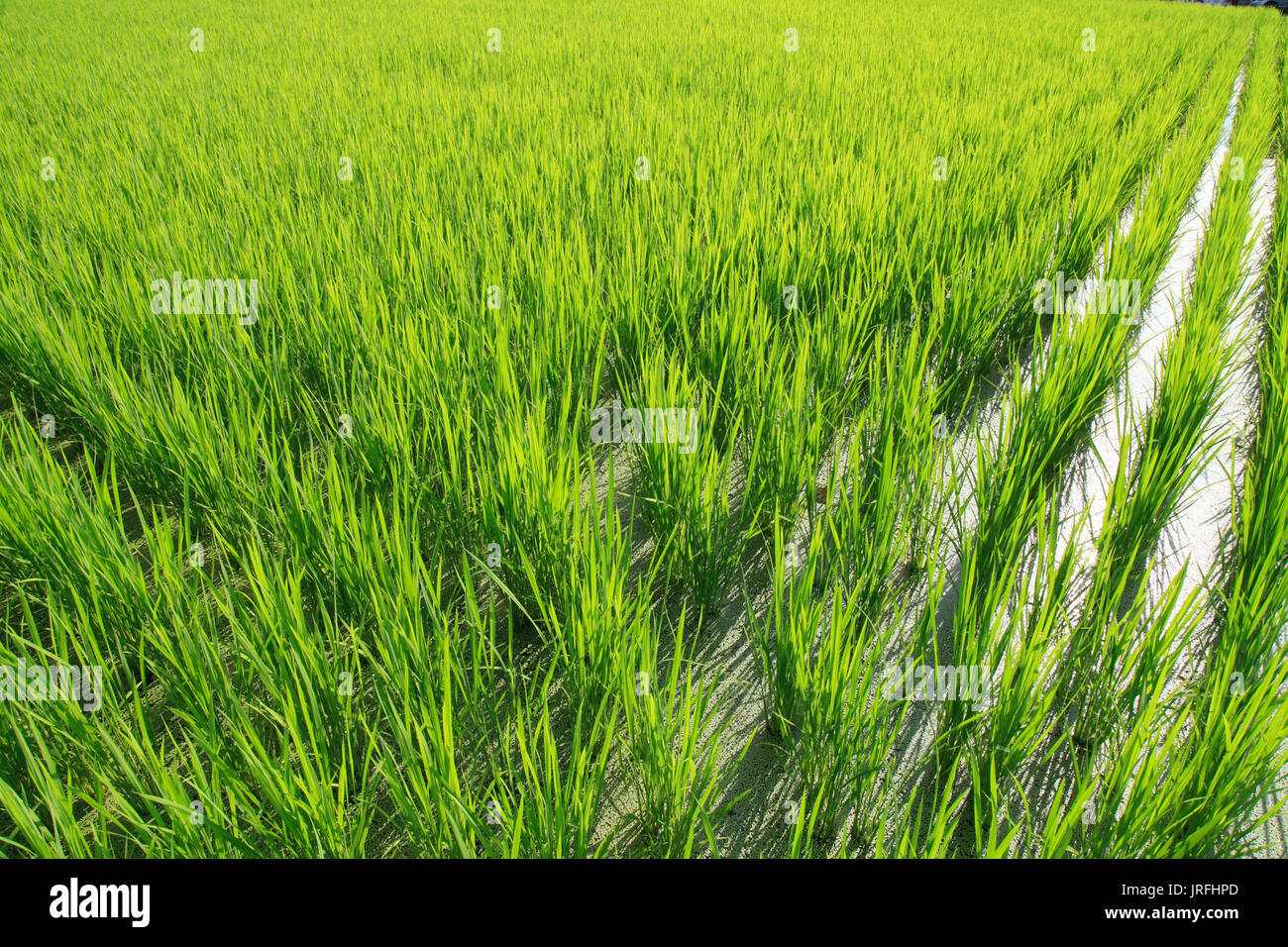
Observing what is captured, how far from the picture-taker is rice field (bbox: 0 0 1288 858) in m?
0.91

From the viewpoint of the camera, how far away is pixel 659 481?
1.31m

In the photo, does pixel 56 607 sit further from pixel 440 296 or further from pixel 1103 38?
pixel 1103 38

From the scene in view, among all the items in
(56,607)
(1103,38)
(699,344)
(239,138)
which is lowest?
(56,607)

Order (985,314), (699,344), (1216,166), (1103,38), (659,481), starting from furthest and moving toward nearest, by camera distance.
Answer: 1. (1103,38)
2. (1216,166)
3. (985,314)
4. (699,344)
5. (659,481)

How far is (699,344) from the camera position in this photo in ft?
5.68

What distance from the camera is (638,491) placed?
4.58ft

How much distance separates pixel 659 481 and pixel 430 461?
55cm

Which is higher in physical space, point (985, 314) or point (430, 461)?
point (985, 314)

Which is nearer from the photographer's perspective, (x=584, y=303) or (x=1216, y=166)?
(x=584, y=303)

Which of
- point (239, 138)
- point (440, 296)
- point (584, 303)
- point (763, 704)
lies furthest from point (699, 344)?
point (239, 138)

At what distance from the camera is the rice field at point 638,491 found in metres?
0.91
